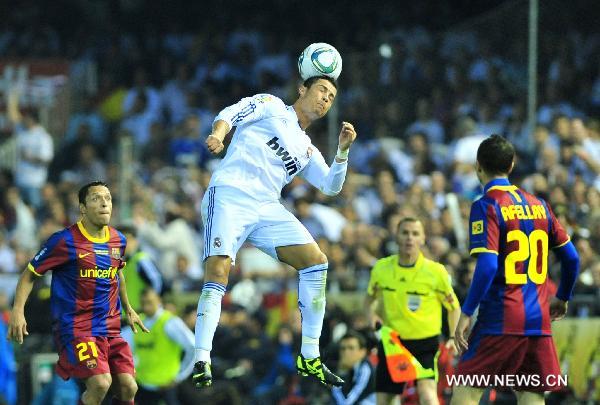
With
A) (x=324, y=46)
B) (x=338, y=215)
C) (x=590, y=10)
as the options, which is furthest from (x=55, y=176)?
(x=324, y=46)

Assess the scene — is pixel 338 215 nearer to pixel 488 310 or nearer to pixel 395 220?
pixel 395 220

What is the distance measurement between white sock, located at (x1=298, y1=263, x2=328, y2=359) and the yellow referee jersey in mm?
1938

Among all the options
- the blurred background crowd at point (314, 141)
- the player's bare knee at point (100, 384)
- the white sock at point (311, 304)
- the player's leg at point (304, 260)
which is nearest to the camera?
the player's leg at point (304, 260)

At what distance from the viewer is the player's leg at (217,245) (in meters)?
9.97

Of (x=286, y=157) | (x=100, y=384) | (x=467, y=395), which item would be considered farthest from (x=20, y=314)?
(x=467, y=395)

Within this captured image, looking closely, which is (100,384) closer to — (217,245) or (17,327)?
(17,327)

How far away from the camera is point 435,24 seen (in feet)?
71.5

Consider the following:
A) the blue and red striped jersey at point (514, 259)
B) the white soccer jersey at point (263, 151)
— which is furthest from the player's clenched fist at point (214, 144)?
the blue and red striped jersey at point (514, 259)

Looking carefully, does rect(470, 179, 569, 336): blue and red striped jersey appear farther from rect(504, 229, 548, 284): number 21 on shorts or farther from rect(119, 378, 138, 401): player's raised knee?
rect(119, 378, 138, 401): player's raised knee

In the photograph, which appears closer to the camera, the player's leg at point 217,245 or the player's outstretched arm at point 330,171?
the player's leg at point 217,245

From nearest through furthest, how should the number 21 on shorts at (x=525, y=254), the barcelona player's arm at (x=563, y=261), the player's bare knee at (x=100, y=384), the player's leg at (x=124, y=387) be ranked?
the number 21 on shorts at (x=525, y=254), the barcelona player's arm at (x=563, y=261), the player's bare knee at (x=100, y=384), the player's leg at (x=124, y=387)

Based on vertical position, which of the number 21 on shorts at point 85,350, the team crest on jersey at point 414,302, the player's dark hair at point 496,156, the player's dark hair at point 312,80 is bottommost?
the number 21 on shorts at point 85,350

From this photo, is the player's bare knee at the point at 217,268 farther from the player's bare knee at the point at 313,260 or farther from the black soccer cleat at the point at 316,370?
the black soccer cleat at the point at 316,370

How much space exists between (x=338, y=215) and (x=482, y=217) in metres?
9.11
